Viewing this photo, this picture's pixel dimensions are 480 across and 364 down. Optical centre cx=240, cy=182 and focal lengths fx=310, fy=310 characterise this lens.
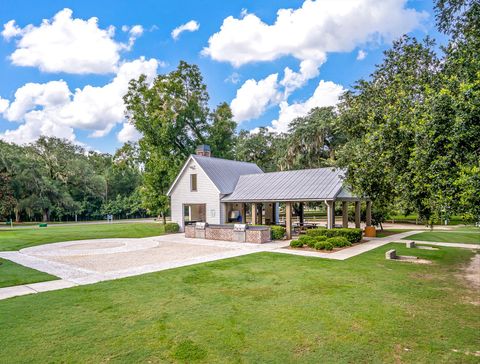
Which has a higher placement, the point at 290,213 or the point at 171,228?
the point at 290,213

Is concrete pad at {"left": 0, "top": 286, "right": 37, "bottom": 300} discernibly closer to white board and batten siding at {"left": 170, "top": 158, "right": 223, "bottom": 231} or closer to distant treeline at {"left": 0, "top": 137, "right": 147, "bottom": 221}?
white board and batten siding at {"left": 170, "top": 158, "right": 223, "bottom": 231}

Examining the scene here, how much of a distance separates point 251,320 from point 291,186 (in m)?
15.9

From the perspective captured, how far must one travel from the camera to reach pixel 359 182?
11141mm

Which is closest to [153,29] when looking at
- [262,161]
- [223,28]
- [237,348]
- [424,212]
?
[223,28]

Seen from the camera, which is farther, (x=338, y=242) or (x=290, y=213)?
(x=290, y=213)

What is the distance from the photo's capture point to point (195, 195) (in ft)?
83.3

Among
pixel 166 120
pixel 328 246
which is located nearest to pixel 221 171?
pixel 166 120

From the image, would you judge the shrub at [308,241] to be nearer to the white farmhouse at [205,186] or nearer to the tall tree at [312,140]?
the white farmhouse at [205,186]

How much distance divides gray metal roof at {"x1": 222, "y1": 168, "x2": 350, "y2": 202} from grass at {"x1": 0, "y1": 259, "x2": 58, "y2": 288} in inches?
537

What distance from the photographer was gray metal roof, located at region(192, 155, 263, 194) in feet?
80.4

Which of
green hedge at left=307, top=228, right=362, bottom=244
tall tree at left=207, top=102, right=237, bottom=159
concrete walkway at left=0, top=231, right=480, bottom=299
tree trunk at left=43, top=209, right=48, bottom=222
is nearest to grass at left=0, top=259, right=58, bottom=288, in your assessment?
concrete walkway at left=0, top=231, right=480, bottom=299

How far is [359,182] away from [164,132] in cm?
2445

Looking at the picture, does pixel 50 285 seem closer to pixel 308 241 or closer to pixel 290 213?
pixel 308 241

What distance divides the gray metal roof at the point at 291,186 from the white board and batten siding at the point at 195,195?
3.97 ft
